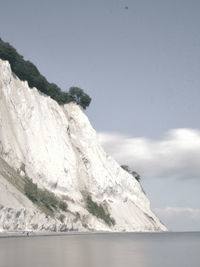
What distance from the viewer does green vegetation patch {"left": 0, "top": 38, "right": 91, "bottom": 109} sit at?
70875mm

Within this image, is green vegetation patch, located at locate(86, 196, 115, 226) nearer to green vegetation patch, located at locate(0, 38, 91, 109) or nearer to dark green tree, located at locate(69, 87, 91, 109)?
green vegetation patch, located at locate(0, 38, 91, 109)

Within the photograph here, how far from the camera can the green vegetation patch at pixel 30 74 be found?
233ft

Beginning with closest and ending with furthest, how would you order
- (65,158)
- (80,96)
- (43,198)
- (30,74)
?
(43,198)
(65,158)
(30,74)
(80,96)

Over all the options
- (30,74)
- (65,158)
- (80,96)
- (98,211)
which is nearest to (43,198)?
(98,211)

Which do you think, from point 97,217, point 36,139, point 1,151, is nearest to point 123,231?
point 97,217

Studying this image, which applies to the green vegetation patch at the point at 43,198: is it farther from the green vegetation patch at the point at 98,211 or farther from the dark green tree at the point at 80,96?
the dark green tree at the point at 80,96

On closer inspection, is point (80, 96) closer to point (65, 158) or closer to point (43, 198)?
point (65, 158)

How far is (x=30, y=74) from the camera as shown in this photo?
73938 millimetres

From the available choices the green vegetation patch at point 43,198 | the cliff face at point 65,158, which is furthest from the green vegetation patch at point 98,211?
the green vegetation patch at point 43,198

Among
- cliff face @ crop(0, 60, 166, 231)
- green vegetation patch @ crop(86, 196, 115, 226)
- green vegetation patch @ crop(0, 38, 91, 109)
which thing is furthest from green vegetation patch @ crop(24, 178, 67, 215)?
green vegetation patch @ crop(0, 38, 91, 109)

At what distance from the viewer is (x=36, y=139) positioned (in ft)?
220

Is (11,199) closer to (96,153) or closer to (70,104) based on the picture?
(96,153)

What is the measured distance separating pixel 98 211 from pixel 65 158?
405 inches

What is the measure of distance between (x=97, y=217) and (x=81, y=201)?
3616mm
